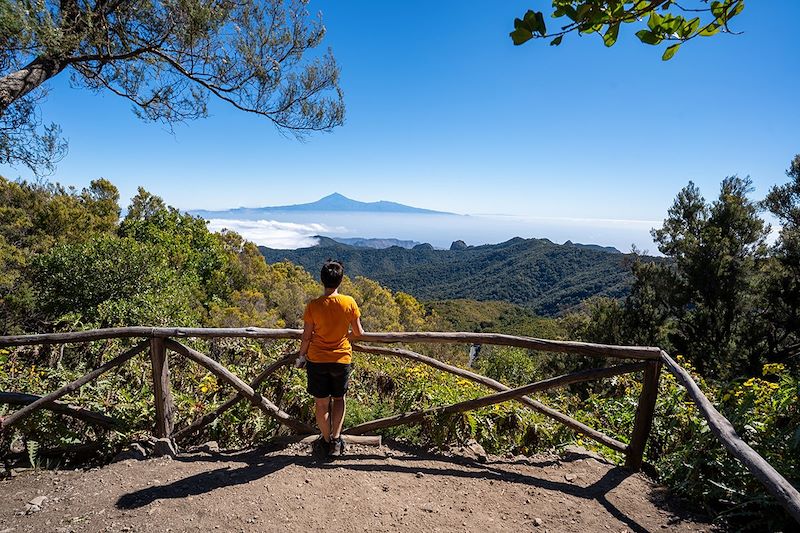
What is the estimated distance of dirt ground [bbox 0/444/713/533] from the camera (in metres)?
2.62

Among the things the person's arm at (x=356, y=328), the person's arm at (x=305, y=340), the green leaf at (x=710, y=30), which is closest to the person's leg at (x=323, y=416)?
the person's arm at (x=305, y=340)

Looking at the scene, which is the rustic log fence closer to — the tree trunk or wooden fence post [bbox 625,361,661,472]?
wooden fence post [bbox 625,361,661,472]

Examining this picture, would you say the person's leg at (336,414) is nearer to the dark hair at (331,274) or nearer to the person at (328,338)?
the person at (328,338)

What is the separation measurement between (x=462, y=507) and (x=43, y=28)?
5.39m

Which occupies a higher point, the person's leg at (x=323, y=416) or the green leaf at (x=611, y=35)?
the green leaf at (x=611, y=35)

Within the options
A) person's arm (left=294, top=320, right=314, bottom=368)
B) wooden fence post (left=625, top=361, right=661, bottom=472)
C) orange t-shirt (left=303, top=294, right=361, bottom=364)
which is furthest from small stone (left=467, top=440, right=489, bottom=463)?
person's arm (left=294, top=320, right=314, bottom=368)

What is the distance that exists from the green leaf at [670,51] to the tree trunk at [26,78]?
5348 millimetres

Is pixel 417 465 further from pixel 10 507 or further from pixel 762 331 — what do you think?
pixel 762 331

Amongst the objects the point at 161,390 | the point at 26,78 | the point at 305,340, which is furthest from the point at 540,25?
the point at 26,78

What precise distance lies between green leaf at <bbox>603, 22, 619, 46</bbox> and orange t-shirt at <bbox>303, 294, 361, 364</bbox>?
2278mm

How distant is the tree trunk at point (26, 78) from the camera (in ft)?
13.2

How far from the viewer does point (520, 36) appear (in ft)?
4.40

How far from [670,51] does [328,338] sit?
8.65 ft

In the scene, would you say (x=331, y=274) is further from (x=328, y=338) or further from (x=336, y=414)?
(x=336, y=414)
